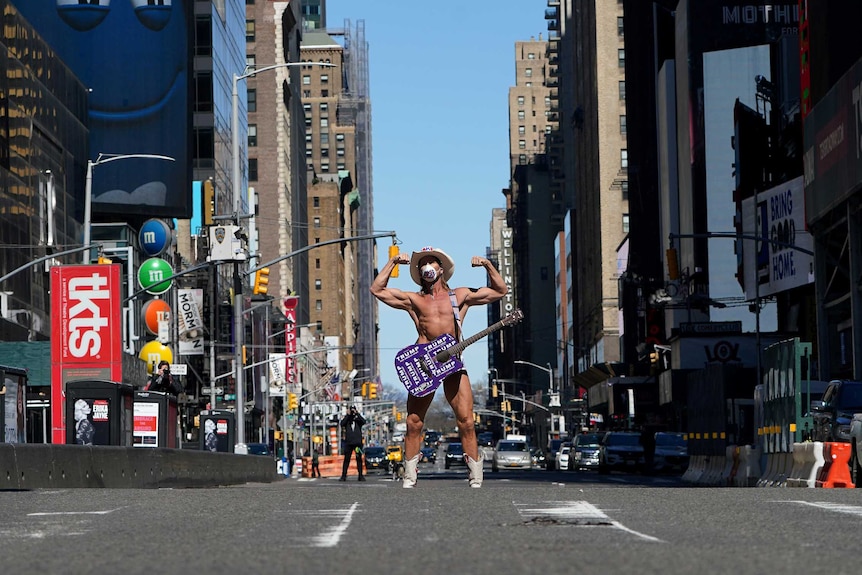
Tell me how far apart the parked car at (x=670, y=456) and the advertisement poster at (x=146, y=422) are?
2004 centimetres

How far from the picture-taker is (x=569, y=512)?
1392 cm

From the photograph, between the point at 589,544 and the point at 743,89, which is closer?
the point at 589,544

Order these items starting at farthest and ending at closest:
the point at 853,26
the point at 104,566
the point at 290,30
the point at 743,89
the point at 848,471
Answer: the point at 290,30 < the point at 743,89 < the point at 853,26 < the point at 848,471 < the point at 104,566

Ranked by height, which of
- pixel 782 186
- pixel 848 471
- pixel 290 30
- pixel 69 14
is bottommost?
pixel 848 471

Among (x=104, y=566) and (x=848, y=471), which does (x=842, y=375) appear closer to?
(x=848, y=471)

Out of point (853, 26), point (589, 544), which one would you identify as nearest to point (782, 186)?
point (853, 26)

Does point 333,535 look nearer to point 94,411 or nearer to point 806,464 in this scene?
point 806,464

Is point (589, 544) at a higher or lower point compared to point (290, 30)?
lower

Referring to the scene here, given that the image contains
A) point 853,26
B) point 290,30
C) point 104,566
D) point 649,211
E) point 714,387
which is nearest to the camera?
point 104,566

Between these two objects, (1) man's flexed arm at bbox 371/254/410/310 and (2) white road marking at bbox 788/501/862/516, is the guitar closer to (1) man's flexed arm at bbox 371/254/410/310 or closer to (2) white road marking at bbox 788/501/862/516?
(1) man's flexed arm at bbox 371/254/410/310

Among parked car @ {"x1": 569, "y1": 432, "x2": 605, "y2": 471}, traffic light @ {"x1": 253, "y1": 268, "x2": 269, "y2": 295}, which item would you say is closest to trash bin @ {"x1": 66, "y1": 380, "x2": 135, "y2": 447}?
traffic light @ {"x1": 253, "y1": 268, "x2": 269, "y2": 295}

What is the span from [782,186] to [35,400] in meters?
29.7

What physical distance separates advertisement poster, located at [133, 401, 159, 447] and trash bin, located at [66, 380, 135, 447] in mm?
3941

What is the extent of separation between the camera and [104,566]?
9.20 meters
